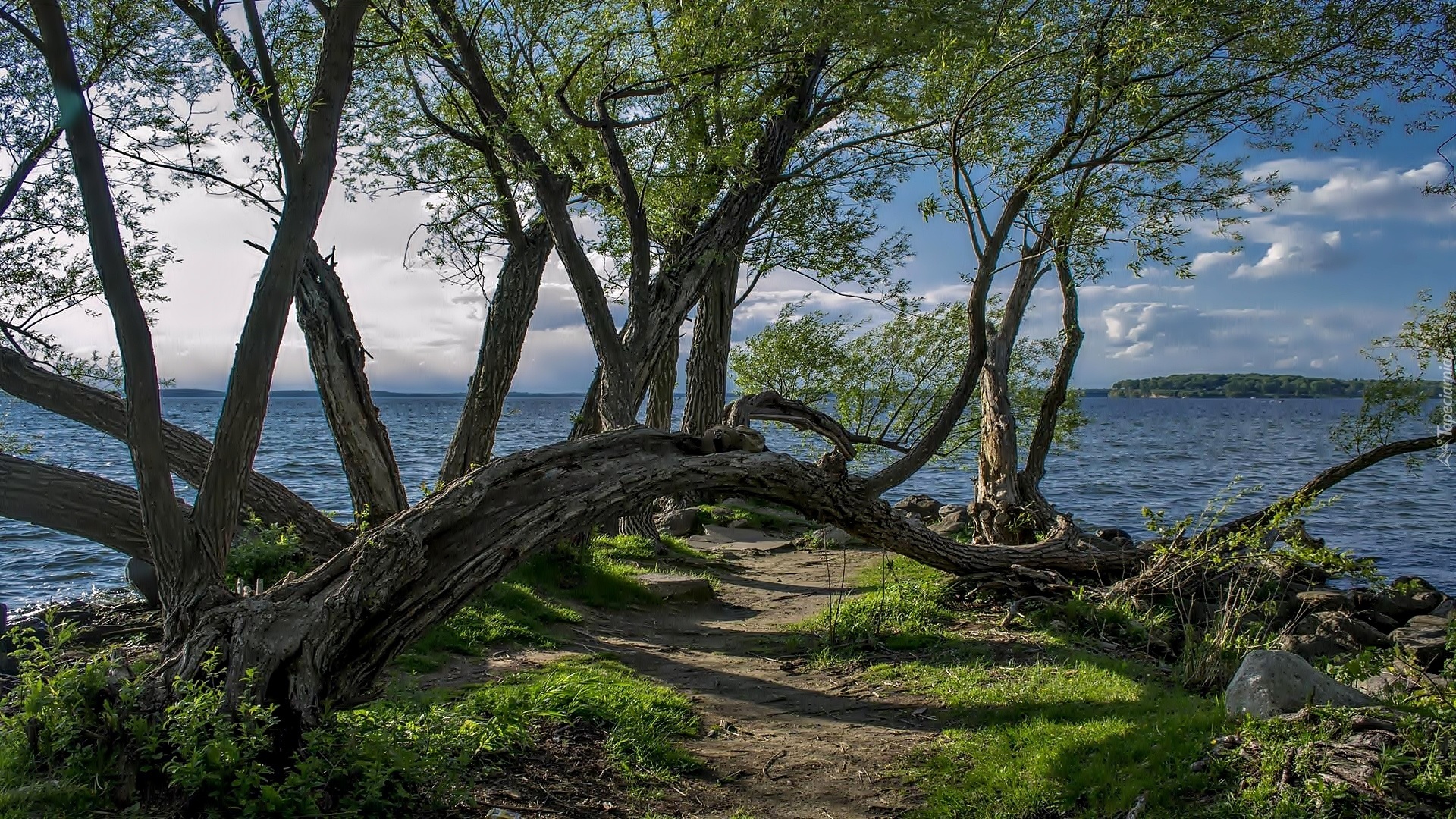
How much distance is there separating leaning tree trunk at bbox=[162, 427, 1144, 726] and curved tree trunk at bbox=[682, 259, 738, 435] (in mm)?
8178

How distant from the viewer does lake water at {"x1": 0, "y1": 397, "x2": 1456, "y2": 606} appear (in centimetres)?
1603

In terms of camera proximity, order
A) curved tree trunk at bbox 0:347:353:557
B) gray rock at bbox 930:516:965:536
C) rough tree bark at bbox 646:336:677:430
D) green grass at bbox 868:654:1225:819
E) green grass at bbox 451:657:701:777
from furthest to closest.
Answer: gray rock at bbox 930:516:965:536 < rough tree bark at bbox 646:336:677:430 < curved tree trunk at bbox 0:347:353:557 < green grass at bbox 451:657:701:777 < green grass at bbox 868:654:1225:819

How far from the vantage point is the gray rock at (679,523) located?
604 inches

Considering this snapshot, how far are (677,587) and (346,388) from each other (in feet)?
13.1

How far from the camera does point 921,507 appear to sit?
2134 cm

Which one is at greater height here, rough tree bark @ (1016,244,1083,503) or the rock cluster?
rough tree bark @ (1016,244,1083,503)

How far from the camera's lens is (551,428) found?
76.5 meters

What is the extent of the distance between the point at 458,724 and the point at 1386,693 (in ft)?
16.1

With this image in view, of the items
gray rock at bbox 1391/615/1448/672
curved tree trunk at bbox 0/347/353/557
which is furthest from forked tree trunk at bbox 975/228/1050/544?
curved tree trunk at bbox 0/347/353/557

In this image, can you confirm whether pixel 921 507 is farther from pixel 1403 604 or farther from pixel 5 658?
pixel 5 658

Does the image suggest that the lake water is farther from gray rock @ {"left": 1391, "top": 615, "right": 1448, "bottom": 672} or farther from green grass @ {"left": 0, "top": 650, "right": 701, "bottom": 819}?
green grass @ {"left": 0, "top": 650, "right": 701, "bottom": 819}

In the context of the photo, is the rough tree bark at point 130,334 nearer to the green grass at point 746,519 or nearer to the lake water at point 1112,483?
the lake water at point 1112,483

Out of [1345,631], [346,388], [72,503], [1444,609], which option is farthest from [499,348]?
[1444,609]

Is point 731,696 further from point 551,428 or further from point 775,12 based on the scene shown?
point 551,428
